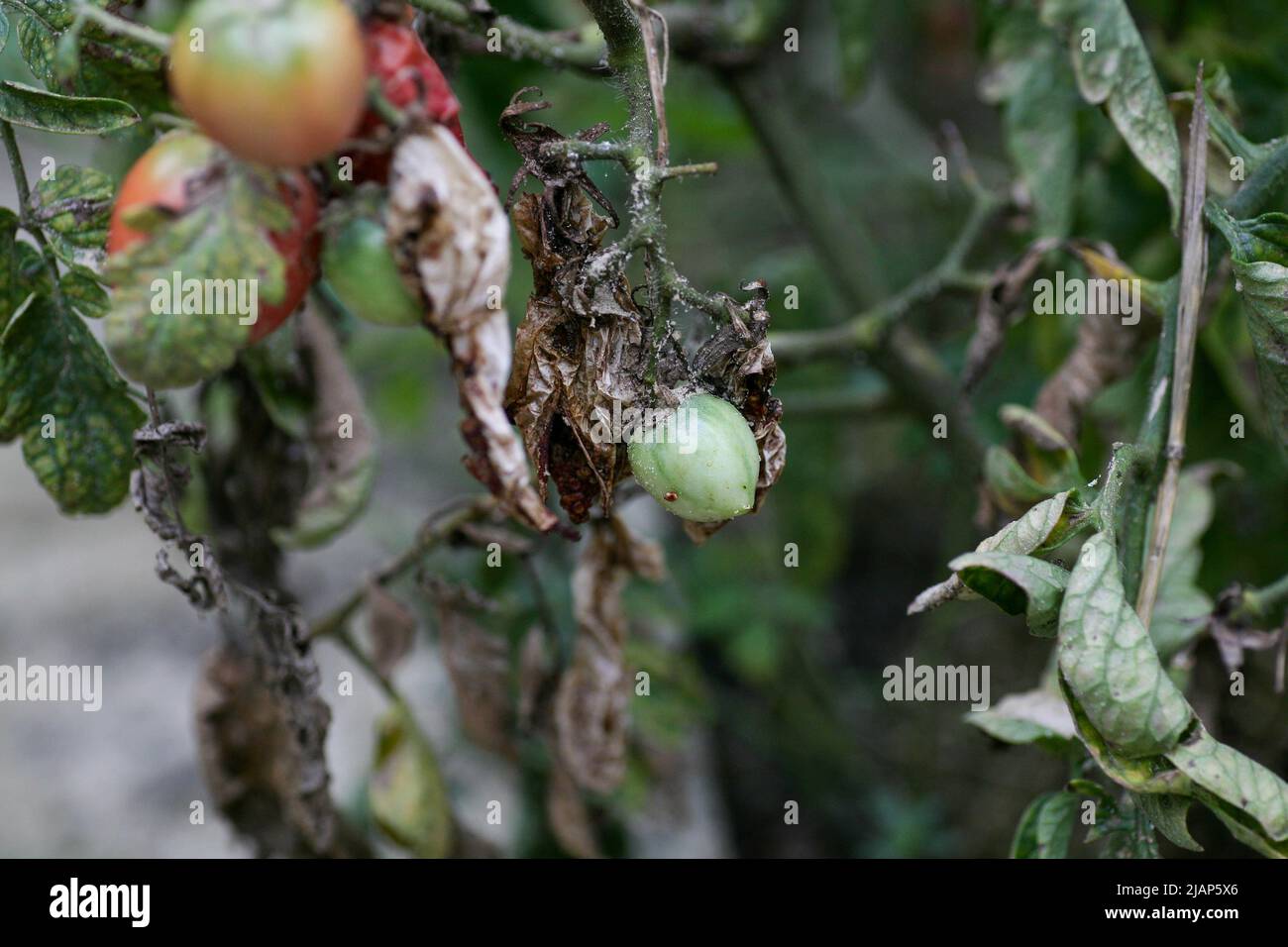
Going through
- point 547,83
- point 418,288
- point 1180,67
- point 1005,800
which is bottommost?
point 1005,800

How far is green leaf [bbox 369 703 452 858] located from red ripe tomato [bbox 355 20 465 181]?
0.77m

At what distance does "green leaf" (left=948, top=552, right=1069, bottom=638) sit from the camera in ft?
2.21

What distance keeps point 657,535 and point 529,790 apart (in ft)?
1.92

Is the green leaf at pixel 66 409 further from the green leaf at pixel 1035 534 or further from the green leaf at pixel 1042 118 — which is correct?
the green leaf at pixel 1042 118

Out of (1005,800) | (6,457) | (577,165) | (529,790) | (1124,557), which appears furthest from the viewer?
(6,457)

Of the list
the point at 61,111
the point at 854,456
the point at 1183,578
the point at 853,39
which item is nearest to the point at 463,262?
the point at 61,111

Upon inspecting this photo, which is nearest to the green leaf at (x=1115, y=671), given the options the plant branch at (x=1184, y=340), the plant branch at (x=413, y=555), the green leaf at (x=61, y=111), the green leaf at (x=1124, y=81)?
the plant branch at (x=1184, y=340)

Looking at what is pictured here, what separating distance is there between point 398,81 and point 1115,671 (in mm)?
532

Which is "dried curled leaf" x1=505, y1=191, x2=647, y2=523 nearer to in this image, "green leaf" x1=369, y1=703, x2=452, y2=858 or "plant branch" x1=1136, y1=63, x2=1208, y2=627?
"plant branch" x1=1136, y1=63, x2=1208, y2=627

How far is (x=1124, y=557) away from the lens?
0.84 meters

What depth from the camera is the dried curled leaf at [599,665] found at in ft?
3.53

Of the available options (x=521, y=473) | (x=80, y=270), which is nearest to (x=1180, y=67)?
(x=521, y=473)
